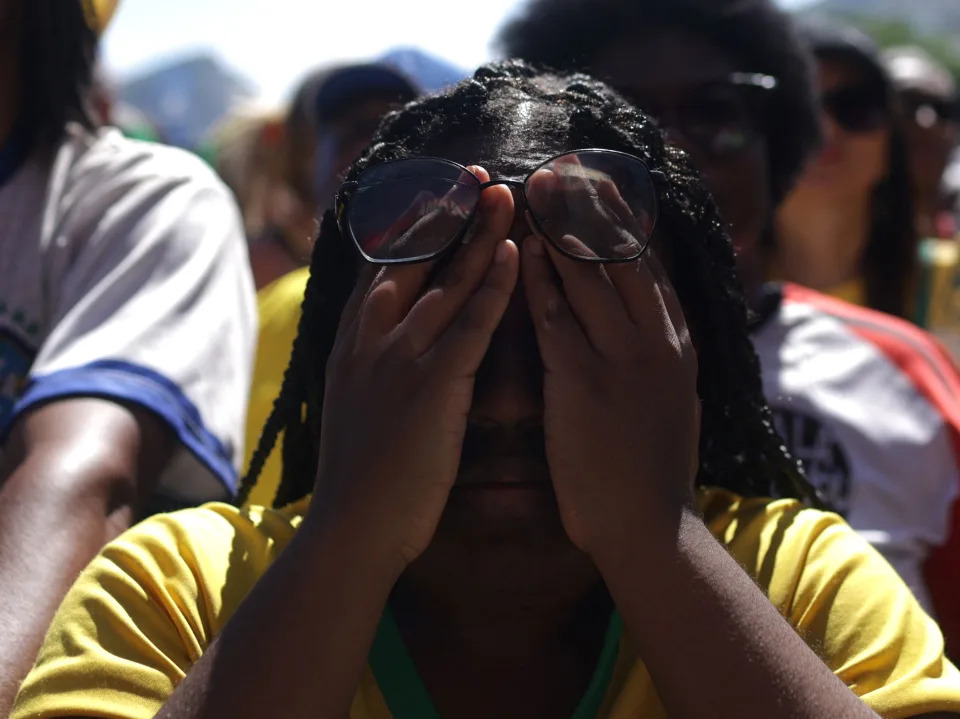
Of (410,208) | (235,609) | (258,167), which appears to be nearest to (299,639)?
(235,609)

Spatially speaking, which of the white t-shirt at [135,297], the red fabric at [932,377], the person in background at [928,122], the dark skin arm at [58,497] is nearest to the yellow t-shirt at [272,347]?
the white t-shirt at [135,297]

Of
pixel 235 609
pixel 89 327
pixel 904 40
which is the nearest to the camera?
pixel 235 609

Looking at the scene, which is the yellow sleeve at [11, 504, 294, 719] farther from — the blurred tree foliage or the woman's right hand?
the blurred tree foliage

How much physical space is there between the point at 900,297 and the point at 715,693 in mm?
3334

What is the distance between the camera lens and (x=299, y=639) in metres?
1.38

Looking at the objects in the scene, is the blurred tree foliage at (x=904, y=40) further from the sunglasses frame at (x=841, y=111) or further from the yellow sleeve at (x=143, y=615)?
the yellow sleeve at (x=143, y=615)

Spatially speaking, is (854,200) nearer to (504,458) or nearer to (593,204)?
(593,204)

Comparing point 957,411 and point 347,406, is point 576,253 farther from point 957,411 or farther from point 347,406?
point 957,411

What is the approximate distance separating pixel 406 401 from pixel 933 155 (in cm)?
536

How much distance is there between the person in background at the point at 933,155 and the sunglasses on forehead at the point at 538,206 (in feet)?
11.8

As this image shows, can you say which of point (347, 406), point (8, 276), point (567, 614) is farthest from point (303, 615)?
point (8, 276)

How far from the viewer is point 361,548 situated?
4.67 feet

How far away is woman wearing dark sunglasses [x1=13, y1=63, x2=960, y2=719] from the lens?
1.40 meters

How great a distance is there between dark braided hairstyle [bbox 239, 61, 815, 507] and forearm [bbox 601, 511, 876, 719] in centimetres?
49
